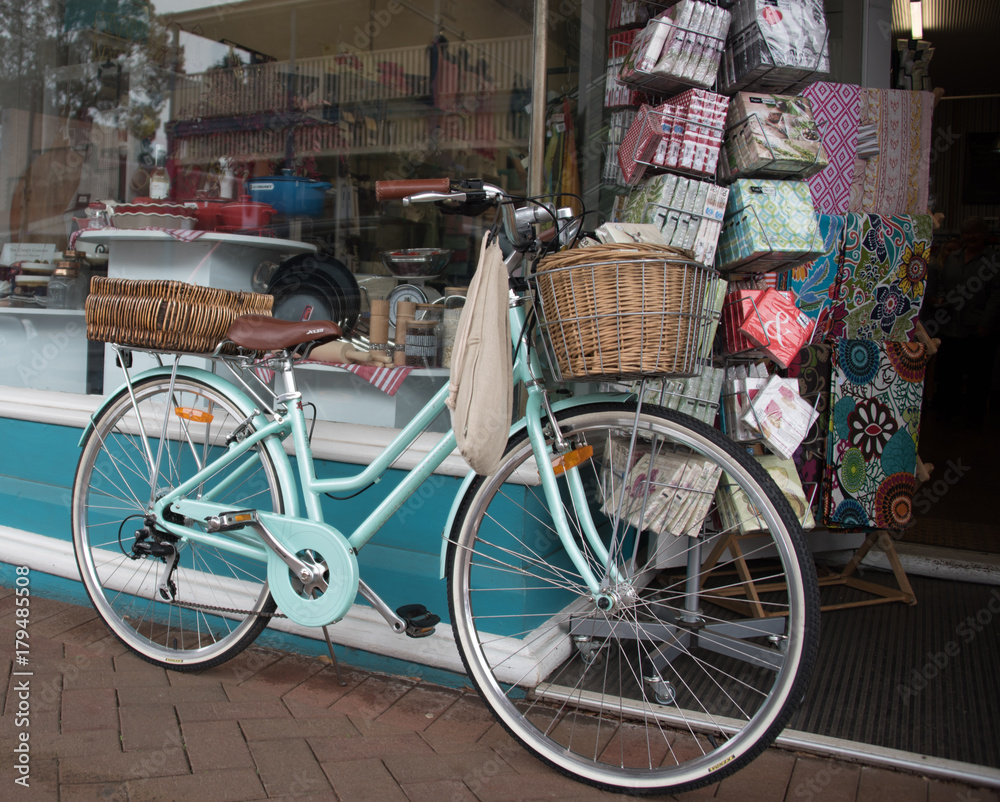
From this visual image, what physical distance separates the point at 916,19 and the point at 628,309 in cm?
619

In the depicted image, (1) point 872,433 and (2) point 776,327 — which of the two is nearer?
(2) point 776,327

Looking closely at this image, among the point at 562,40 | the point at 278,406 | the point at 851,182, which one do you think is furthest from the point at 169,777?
the point at 851,182

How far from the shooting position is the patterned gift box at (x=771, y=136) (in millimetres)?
2166

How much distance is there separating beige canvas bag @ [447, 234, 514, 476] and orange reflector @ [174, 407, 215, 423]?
1132 mm

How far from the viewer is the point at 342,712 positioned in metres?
2.18

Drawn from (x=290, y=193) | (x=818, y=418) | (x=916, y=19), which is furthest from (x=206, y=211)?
(x=916, y=19)

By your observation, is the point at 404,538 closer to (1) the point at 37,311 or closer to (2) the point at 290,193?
(2) the point at 290,193

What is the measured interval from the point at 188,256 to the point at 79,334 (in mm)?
732

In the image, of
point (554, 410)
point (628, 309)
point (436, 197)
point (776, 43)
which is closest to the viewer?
point (628, 309)

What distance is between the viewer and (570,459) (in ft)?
5.92

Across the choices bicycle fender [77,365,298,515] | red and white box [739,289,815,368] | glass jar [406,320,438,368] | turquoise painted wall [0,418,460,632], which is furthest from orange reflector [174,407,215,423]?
red and white box [739,289,815,368]

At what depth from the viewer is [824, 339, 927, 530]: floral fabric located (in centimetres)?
297

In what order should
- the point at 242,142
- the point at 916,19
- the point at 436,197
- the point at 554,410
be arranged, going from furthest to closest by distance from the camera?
the point at 916,19 → the point at 242,142 → the point at 554,410 → the point at 436,197

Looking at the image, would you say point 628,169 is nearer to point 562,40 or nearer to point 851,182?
point 562,40
